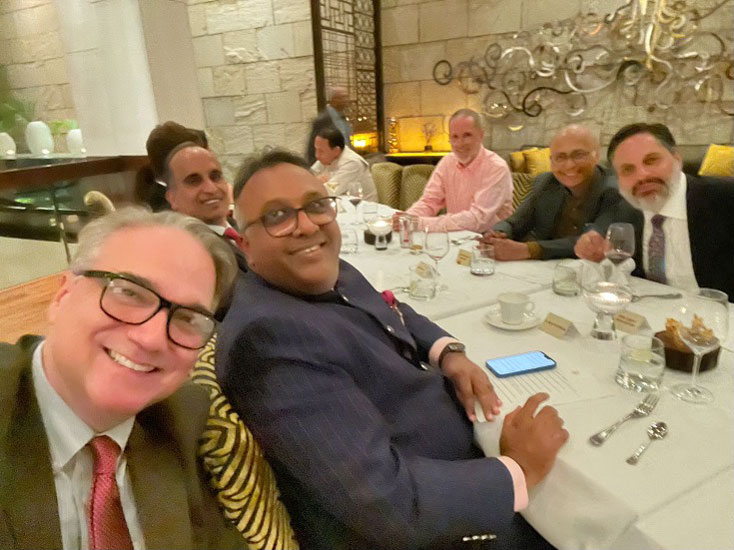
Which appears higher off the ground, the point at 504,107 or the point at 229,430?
the point at 504,107

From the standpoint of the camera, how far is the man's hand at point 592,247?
6.47ft

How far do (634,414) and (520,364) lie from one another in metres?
0.30

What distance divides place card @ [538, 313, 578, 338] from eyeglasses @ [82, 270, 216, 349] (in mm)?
1052

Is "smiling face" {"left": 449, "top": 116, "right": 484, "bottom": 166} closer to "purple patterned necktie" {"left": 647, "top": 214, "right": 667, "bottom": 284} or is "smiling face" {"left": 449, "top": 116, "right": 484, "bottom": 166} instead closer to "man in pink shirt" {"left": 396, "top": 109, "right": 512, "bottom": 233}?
"man in pink shirt" {"left": 396, "top": 109, "right": 512, "bottom": 233}

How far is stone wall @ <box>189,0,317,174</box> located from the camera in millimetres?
5641

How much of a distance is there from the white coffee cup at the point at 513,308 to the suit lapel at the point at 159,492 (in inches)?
42.2

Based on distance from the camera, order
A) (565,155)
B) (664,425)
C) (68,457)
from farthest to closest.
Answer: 1. (565,155)
2. (664,425)
3. (68,457)

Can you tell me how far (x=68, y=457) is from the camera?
758mm

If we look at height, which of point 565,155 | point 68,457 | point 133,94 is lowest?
point 68,457

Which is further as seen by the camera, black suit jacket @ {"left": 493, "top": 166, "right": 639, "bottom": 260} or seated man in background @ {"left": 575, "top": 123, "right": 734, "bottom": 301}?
black suit jacket @ {"left": 493, "top": 166, "right": 639, "bottom": 260}

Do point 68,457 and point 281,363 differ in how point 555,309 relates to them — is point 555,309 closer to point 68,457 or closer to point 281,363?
point 281,363

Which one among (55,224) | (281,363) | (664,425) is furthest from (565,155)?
(55,224)

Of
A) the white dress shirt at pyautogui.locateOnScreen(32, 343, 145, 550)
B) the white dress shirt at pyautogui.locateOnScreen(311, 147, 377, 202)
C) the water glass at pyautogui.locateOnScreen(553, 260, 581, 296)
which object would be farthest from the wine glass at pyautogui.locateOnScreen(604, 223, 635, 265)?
the white dress shirt at pyautogui.locateOnScreen(311, 147, 377, 202)

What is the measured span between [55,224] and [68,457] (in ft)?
11.6
